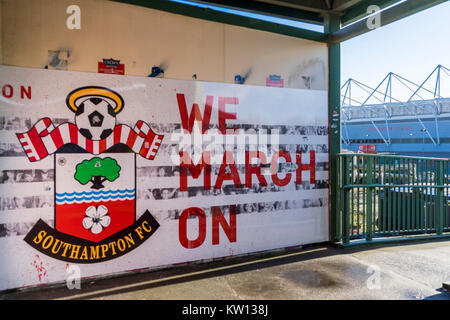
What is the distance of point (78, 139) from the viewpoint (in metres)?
3.82

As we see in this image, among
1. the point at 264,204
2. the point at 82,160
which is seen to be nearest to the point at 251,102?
the point at 264,204

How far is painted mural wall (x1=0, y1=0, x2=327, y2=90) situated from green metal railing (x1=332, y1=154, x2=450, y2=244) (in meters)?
1.69

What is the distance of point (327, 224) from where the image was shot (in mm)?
5457

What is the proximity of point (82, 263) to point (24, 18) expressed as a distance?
9.35ft

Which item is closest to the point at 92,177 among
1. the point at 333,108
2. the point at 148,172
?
the point at 148,172

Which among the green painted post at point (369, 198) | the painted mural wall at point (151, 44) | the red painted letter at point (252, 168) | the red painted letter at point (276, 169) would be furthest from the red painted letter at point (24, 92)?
the green painted post at point (369, 198)

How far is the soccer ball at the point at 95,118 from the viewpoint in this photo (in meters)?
3.84

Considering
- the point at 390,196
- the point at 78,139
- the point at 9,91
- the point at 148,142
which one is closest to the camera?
the point at 9,91

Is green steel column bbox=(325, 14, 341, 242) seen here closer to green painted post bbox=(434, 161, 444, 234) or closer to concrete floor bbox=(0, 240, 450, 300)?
concrete floor bbox=(0, 240, 450, 300)

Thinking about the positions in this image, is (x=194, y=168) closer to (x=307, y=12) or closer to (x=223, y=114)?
(x=223, y=114)

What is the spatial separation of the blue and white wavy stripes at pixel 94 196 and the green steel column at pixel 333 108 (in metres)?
3.29

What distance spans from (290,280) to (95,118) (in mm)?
3049

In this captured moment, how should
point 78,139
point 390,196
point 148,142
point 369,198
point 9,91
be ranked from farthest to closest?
point 390,196 < point 369,198 < point 148,142 < point 78,139 < point 9,91

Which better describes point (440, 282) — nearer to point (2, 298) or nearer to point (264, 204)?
point (264, 204)
